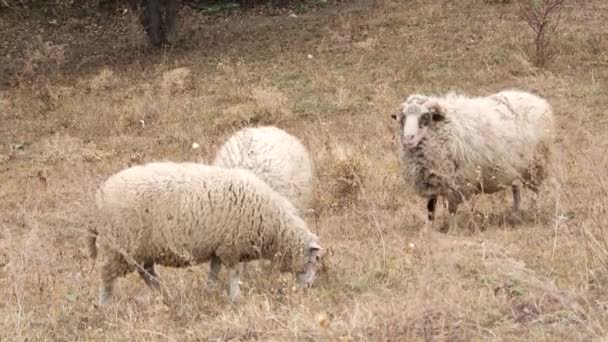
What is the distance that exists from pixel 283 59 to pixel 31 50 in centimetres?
684

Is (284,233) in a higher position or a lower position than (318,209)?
higher

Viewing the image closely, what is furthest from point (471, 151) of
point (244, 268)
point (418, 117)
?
point (244, 268)

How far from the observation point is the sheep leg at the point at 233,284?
5504 mm

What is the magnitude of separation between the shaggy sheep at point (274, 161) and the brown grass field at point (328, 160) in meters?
0.45

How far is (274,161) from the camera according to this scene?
7.73m

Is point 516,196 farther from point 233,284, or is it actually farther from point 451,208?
point 233,284

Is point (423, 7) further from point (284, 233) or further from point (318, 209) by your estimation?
point (284, 233)

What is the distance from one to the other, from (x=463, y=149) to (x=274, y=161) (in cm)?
185

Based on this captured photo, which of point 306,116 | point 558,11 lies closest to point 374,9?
point 558,11

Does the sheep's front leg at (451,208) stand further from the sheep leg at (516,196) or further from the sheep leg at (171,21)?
the sheep leg at (171,21)

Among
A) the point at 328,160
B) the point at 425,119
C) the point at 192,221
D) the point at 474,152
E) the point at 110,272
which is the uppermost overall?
the point at 425,119

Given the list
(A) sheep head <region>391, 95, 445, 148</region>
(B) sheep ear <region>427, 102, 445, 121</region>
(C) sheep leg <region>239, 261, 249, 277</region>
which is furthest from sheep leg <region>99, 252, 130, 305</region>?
(B) sheep ear <region>427, 102, 445, 121</region>

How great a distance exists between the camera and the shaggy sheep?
25.1ft

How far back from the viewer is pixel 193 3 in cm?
2548
